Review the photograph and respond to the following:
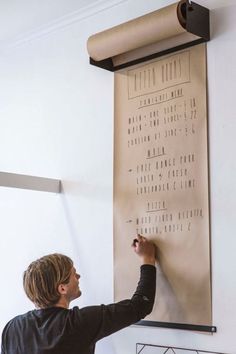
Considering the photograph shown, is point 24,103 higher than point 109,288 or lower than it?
higher

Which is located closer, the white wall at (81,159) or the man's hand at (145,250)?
the white wall at (81,159)

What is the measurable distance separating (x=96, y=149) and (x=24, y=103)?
25.3 inches

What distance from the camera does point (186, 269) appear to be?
219cm

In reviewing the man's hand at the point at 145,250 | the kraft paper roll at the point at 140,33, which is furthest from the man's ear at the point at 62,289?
the kraft paper roll at the point at 140,33

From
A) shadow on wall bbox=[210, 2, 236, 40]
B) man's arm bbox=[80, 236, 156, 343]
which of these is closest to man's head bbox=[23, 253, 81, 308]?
man's arm bbox=[80, 236, 156, 343]

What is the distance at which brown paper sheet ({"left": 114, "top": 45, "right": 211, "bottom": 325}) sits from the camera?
218 centimetres

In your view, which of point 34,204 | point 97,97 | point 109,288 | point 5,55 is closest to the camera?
point 109,288

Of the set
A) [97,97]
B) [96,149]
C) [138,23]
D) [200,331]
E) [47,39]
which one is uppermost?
[47,39]

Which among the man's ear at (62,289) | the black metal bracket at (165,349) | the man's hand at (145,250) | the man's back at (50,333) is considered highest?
the man's hand at (145,250)

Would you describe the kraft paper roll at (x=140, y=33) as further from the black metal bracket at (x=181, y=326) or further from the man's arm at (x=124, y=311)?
the black metal bracket at (x=181, y=326)

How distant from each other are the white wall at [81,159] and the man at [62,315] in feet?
0.71

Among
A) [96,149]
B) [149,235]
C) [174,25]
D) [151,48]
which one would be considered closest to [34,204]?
[96,149]

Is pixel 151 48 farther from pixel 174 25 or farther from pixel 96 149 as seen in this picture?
pixel 96 149

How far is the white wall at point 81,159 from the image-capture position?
6.95ft
